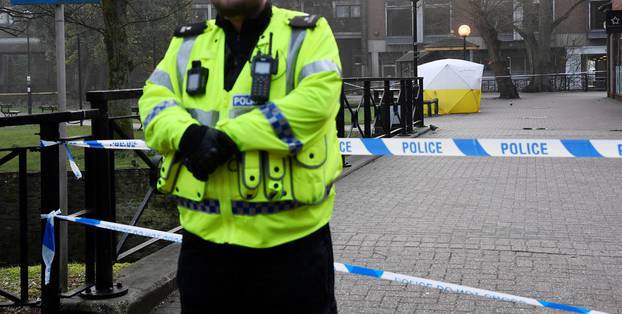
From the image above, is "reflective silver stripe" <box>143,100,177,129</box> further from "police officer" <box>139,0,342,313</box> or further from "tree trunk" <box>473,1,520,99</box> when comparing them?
"tree trunk" <box>473,1,520,99</box>

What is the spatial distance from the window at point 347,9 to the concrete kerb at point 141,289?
2392 inches

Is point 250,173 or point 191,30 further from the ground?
point 191,30

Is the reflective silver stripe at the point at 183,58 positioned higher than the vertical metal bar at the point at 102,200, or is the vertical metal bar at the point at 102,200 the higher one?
the reflective silver stripe at the point at 183,58

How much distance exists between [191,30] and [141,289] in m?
2.48


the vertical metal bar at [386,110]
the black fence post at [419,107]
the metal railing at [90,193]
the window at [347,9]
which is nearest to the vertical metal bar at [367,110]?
the vertical metal bar at [386,110]

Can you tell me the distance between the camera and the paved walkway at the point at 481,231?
5.34 m

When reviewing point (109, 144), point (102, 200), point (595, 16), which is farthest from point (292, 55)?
→ point (595, 16)

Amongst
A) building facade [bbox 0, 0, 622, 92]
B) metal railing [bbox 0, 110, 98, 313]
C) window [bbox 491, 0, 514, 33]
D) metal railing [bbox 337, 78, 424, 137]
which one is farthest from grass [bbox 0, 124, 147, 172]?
window [bbox 491, 0, 514, 33]

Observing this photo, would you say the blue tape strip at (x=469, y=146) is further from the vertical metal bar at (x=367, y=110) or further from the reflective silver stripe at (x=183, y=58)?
the vertical metal bar at (x=367, y=110)

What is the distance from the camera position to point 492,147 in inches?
170

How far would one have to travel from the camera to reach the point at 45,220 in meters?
4.84

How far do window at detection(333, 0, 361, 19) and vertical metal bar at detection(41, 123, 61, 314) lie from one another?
61.6 m

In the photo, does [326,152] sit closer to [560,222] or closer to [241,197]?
[241,197]

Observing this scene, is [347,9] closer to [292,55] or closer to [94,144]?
[94,144]
